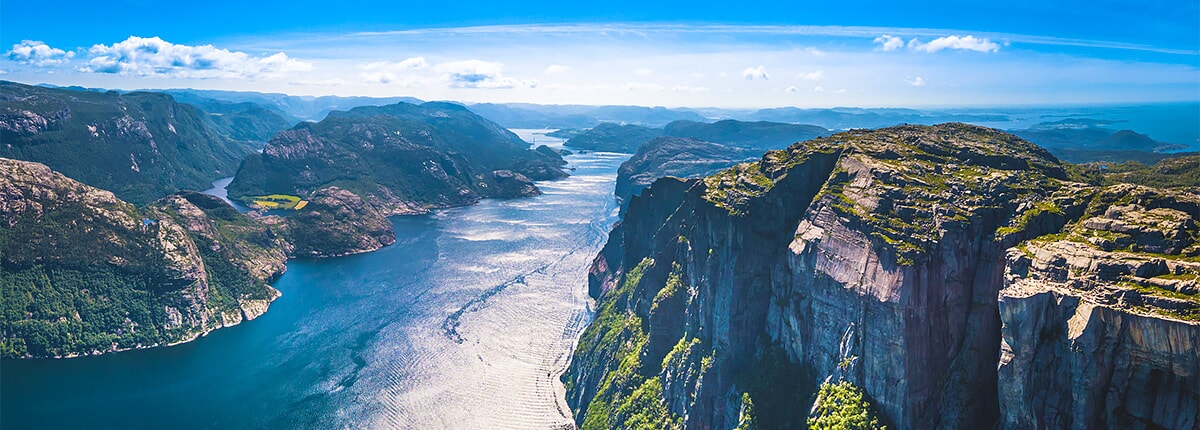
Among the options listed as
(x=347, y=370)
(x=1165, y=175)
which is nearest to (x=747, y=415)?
(x=347, y=370)

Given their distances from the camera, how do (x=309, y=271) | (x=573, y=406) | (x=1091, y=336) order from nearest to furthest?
(x=1091, y=336) < (x=573, y=406) < (x=309, y=271)

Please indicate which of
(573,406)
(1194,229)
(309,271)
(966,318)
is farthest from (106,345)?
(1194,229)

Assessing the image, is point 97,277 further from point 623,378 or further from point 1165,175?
point 1165,175

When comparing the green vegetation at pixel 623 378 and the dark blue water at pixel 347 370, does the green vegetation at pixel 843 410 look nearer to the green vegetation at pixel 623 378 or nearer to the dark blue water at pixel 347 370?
the green vegetation at pixel 623 378

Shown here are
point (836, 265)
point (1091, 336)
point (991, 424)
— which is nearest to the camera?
point (1091, 336)

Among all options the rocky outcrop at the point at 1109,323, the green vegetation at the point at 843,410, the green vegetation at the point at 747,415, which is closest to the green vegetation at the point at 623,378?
the green vegetation at the point at 747,415

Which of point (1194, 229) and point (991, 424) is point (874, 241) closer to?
point (991, 424)

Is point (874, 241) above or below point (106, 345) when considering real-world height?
above

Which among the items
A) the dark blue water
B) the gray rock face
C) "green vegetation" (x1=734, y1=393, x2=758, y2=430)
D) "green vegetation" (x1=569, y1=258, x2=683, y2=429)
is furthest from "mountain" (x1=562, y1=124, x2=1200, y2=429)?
the dark blue water
